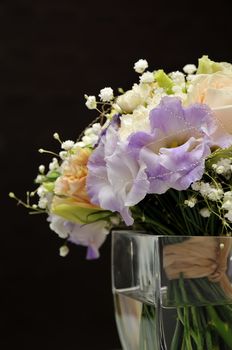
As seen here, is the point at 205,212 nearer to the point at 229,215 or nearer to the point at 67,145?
the point at 229,215

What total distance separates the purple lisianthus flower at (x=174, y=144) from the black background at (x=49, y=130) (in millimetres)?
1059

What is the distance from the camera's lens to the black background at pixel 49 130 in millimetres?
1625

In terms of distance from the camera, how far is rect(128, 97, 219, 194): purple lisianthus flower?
1.96ft

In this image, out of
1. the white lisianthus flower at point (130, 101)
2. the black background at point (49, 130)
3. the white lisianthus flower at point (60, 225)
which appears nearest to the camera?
the white lisianthus flower at point (130, 101)

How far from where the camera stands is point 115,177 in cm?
64

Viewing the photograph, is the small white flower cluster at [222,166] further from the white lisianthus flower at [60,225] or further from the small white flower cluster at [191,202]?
the white lisianthus flower at [60,225]

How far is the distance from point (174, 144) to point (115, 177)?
78mm

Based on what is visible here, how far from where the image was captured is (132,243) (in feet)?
2.41

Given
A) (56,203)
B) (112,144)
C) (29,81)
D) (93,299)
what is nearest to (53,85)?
(29,81)

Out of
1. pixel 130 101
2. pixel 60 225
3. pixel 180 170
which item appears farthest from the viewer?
pixel 60 225

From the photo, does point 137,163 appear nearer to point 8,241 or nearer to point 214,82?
point 214,82

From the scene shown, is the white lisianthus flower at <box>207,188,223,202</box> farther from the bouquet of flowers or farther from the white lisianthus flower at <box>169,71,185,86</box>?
the white lisianthus flower at <box>169,71,185,86</box>

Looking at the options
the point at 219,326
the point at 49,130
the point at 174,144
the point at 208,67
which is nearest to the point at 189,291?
the point at 219,326

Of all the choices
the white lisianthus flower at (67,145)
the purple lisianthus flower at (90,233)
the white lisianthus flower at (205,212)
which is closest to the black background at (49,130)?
the purple lisianthus flower at (90,233)
